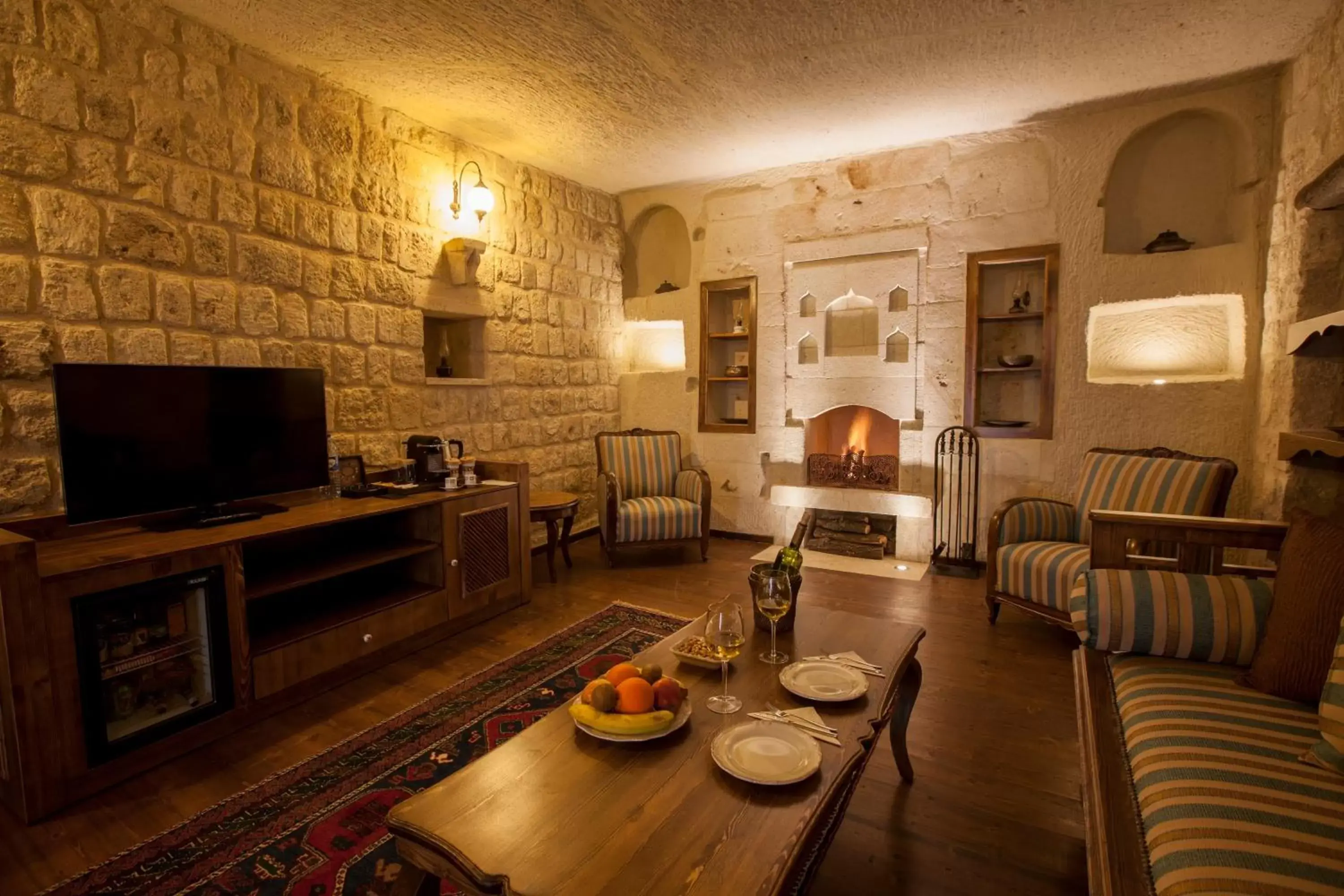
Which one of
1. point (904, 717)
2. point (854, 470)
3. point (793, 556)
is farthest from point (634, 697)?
point (854, 470)

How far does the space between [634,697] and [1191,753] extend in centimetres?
115

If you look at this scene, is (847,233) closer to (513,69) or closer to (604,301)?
(604,301)

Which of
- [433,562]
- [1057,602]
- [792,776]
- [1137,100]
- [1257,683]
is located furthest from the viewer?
[1137,100]

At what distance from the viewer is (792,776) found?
121 centimetres

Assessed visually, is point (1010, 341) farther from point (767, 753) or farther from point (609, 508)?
point (767, 753)

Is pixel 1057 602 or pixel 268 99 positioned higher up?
pixel 268 99

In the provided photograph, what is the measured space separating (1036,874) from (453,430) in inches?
142

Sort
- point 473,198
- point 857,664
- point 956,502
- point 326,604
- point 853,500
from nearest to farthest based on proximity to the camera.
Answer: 1. point 857,664
2. point 326,604
3. point 473,198
4. point 956,502
5. point 853,500

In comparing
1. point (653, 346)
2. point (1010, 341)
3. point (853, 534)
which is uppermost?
point (653, 346)

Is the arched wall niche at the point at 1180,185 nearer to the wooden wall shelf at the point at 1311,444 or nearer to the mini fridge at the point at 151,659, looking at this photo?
the wooden wall shelf at the point at 1311,444

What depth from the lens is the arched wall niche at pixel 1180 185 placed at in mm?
3678

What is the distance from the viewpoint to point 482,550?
10.9ft

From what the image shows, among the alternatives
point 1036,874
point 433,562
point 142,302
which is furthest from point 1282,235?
point 142,302

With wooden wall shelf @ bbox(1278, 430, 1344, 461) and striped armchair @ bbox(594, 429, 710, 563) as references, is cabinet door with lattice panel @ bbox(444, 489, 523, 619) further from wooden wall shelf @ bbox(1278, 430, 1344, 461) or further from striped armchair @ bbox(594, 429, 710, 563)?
wooden wall shelf @ bbox(1278, 430, 1344, 461)
